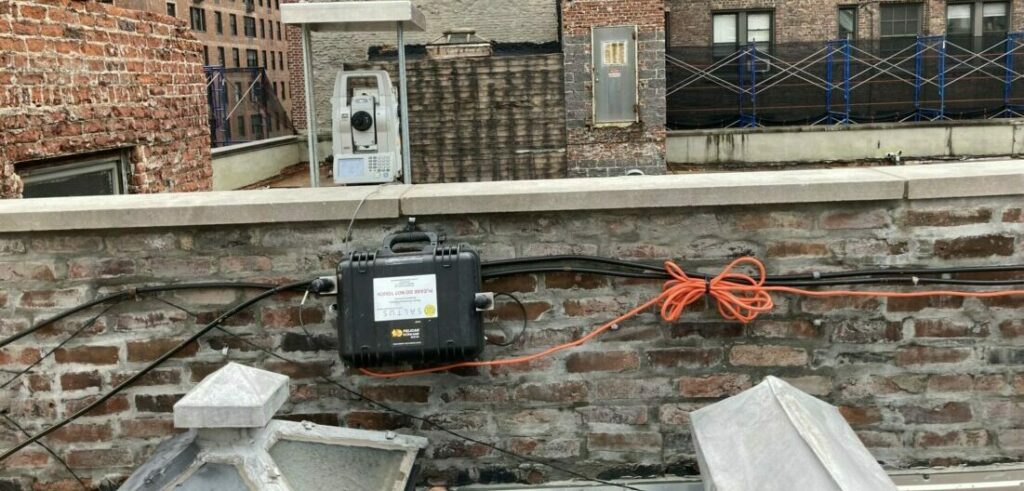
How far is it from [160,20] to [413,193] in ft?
14.1

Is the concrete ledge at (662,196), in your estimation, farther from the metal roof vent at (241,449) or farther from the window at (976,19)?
the window at (976,19)

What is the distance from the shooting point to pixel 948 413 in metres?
3.65

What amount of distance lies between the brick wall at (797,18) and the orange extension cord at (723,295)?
22.2m

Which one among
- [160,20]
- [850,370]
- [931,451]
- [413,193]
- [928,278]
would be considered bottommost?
[931,451]

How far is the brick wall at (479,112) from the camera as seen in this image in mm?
18688

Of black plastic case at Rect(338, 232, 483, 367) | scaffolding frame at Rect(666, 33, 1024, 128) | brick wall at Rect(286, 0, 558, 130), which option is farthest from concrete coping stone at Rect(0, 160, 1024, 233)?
brick wall at Rect(286, 0, 558, 130)

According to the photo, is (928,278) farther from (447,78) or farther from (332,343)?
(447,78)

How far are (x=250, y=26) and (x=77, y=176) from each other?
198ft

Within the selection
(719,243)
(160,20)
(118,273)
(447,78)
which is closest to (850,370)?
(719,243)

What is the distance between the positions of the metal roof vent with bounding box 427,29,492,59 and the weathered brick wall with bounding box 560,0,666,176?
1981 mm

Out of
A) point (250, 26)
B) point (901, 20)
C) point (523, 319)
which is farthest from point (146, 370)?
point (250, 26)

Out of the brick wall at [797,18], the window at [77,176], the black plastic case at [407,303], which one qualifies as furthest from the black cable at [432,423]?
the brick wall at [797,18]

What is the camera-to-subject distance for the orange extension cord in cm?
350

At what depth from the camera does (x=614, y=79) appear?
19.0m
